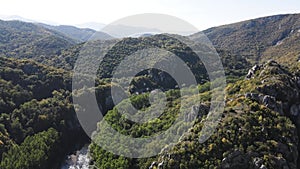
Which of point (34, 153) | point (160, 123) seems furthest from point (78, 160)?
point (160, 123)

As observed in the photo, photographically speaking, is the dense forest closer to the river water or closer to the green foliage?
the green foliage

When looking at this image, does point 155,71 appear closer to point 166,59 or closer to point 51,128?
point 166,59

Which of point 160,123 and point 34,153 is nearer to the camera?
point 34,153

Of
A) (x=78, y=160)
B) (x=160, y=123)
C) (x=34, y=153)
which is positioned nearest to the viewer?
(x=34, y=153)

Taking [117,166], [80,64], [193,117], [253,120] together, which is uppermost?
[253,120]

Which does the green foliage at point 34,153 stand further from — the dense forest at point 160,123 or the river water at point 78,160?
the river water at point 78,160

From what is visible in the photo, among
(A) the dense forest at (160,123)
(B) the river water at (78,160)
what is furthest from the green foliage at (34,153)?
(B) the river water at (78,160)

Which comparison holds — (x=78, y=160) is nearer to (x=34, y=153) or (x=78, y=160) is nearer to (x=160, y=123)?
(x=34, y=153)

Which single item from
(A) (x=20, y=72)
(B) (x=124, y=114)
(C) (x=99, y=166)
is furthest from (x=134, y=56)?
(C) (x=99, y=166)
